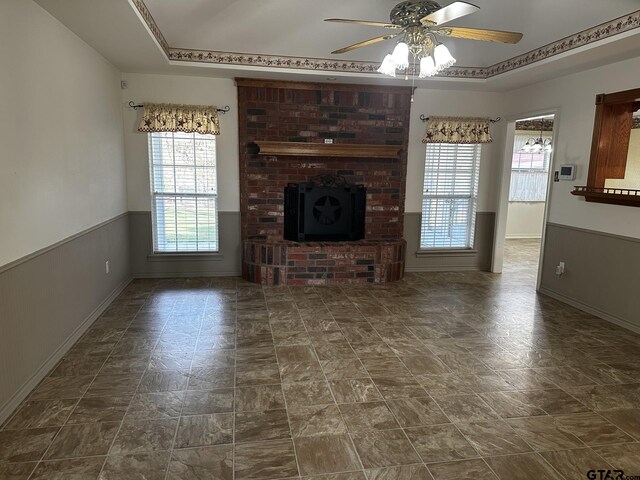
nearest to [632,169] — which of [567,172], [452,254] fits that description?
[567,172]

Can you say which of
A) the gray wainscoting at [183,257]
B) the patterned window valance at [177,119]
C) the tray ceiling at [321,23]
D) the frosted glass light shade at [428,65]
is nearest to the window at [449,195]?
the tray ceiling at [321,23]

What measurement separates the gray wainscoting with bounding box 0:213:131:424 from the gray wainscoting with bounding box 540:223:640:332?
4846 millimetres

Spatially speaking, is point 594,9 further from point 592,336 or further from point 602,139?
point 592,336

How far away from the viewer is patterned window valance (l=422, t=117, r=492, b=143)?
5430 mm

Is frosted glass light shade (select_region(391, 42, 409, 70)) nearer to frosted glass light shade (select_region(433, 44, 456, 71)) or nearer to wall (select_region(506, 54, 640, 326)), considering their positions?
frosted glass light shade (select_region(433, 44, 456, 71))

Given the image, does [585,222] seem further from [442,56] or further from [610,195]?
[442,56]

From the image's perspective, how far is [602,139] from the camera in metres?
4.04

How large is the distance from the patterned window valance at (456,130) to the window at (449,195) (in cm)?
15

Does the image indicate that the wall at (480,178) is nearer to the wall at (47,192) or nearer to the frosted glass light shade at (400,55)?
the frosted glass light shade at (400,55)

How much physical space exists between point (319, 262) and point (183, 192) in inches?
75.2

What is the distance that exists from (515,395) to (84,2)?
3781mm

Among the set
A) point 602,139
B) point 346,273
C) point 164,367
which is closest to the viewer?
point 164,367

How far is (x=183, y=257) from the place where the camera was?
5.18m

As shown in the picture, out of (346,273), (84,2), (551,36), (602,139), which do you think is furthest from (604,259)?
(84,2)
